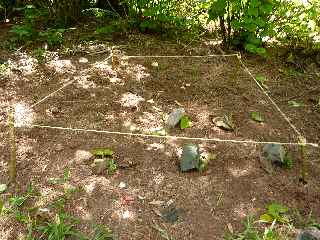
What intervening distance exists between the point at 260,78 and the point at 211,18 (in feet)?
3.14

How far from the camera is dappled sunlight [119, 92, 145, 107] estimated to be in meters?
4.55

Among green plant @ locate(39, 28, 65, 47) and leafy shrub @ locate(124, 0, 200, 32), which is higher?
leafy shrub @ locate(124, 0, 200, 32)

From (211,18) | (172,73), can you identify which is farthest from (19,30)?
(211,18)

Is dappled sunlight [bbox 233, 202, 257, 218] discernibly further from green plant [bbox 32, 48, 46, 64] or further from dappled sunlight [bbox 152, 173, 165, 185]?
green plant [bbox 32, 48, 46, 64]

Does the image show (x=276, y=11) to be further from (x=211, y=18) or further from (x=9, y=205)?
(x=9, y=205)

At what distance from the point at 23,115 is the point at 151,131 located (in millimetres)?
1257

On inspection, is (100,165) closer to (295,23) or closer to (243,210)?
(243,210)

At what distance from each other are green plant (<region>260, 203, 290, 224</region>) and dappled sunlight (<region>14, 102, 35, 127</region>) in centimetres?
230

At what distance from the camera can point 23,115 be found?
434cm

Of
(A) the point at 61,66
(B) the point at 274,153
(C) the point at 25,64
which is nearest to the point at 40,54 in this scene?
(C) the point at 25,64

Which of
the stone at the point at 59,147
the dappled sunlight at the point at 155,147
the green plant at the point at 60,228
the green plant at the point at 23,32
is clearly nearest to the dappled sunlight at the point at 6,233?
the green plant at the point at 60,228

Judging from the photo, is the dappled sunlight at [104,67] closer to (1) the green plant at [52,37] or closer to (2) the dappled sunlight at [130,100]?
(2) the dappled sunlight at [130,100]

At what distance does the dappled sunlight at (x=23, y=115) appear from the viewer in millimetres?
4223

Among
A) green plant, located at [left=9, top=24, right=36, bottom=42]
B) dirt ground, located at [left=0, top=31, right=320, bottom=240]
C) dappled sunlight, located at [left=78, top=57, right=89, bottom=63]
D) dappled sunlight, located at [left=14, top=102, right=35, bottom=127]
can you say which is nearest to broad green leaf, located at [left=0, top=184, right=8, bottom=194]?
dirt ground, located at [left=0, top=31, right=320, bottom=240]
